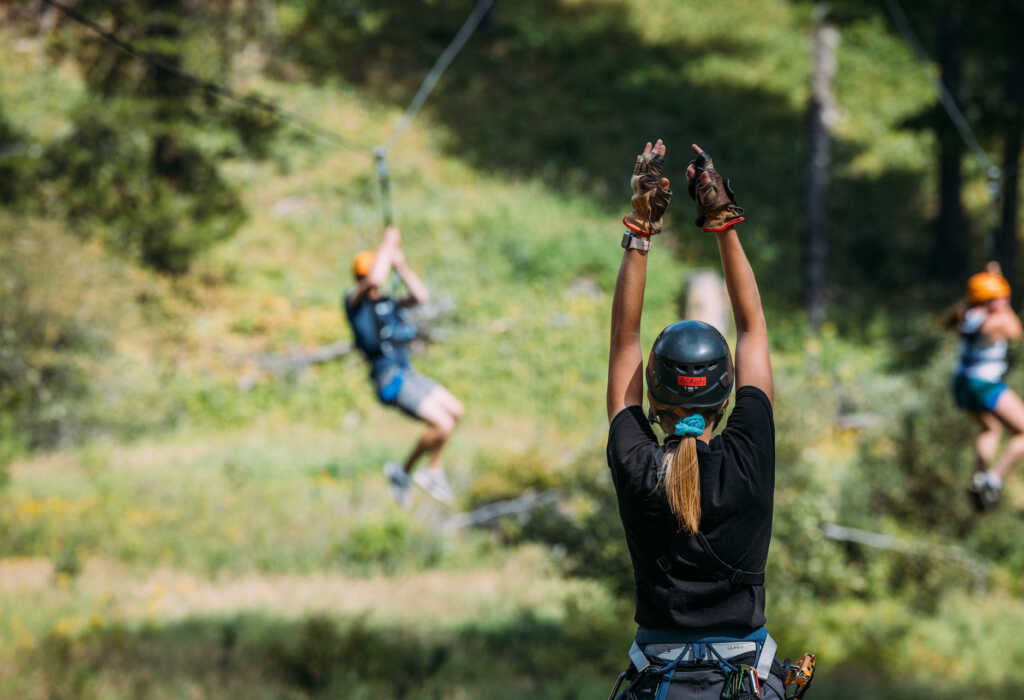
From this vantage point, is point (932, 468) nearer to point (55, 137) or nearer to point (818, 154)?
point (818, 154)

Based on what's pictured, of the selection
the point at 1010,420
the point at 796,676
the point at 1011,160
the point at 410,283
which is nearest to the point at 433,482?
the point at 410,283

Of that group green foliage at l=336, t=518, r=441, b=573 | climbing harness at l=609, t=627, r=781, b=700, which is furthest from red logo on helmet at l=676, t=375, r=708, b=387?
green foliage at l=336, t=518, r=441, b=573

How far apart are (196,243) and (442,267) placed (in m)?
5.10

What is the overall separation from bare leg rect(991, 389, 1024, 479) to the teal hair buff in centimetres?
596

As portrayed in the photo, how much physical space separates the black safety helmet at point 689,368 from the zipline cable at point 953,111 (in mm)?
6656

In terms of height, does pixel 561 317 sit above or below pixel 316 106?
below

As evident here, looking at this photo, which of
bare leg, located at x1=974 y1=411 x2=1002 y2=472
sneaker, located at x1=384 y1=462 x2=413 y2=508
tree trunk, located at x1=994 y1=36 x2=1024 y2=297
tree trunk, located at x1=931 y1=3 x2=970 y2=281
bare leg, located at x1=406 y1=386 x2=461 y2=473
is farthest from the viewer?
tree trunk, located at x1=931 y1=3 x2=970 y2=281

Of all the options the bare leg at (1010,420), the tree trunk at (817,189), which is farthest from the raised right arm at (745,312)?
the tree trunk at (817,189)

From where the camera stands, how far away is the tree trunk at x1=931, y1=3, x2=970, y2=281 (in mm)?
19297

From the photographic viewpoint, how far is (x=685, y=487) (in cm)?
261

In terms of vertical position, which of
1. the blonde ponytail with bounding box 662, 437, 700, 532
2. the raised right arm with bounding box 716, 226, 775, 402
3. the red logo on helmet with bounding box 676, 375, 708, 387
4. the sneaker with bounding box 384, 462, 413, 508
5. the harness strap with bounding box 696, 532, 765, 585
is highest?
the raised right arm with bounding box 716, 226, 775, 402

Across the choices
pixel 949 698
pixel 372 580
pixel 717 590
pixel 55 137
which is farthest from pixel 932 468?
pixel 55 137

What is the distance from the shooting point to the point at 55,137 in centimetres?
2098

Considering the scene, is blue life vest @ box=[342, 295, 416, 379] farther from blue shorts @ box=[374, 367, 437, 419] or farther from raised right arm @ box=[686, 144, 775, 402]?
raised right arm @ box=[686, 144, 775, 402]
